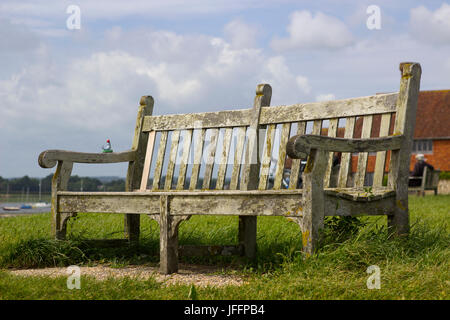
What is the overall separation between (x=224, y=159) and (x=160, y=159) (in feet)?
2.53

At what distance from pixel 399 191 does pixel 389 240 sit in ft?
1.20

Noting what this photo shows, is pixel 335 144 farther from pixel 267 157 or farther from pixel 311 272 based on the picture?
pixel 267 157

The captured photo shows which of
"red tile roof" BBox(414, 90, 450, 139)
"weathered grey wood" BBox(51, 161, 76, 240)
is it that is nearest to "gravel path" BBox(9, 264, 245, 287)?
"weathered grey wood" BBox(51, 161, 76, 240)

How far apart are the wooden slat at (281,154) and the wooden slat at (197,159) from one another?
759mm

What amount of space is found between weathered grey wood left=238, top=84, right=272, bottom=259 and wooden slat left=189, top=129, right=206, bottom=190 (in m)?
0.48

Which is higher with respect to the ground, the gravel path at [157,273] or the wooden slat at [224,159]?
the wooden slat at [224,159]

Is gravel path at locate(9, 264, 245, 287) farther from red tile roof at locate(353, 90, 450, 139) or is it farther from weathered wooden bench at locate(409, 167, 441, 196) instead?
red tile roof at locate(353, 90, 450, 139)

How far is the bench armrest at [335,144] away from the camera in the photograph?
3.35 m

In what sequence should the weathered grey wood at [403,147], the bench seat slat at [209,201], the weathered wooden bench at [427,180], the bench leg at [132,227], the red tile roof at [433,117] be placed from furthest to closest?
the red tile roof at [433,117] → the weathered wooden bench at [427,180] → the bench leg at [132,227] → the weathered grey wood at [403,147] → the bench seat slat at [209,201]

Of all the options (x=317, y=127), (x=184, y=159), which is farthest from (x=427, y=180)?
(x=317, y=127)

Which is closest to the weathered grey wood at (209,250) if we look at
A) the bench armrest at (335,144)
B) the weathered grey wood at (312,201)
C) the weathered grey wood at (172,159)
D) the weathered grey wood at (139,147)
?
the weathered grey wood at (172,159)

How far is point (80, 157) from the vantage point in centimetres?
521

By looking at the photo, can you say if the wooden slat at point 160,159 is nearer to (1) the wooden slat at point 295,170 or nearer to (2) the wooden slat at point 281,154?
(2) the wooden slat at point 281,154

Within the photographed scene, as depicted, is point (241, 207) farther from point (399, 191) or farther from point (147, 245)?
point (147, 245)
